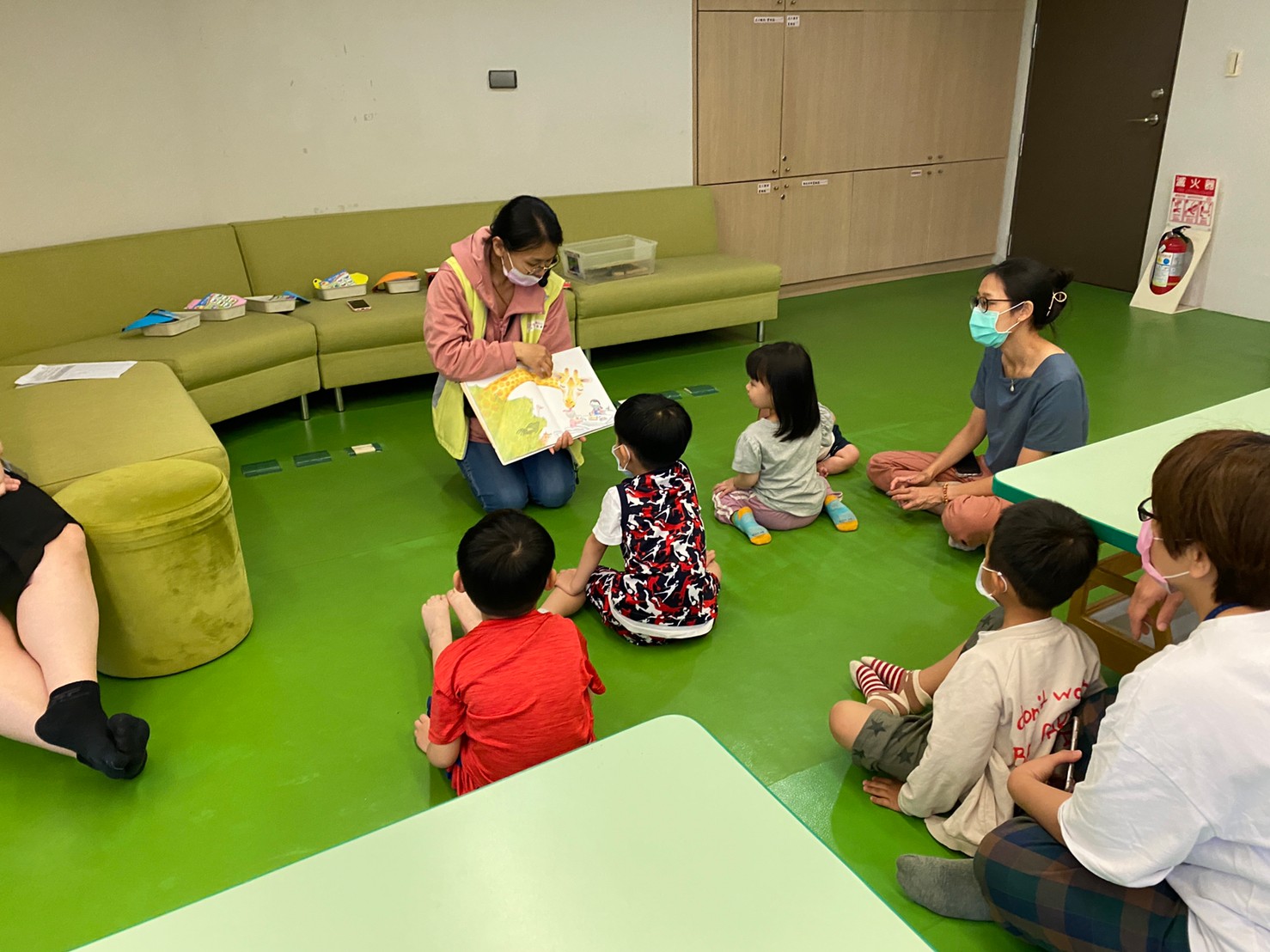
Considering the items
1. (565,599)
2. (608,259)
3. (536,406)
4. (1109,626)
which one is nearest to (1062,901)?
(1109,626)

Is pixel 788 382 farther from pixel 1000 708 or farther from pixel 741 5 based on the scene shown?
pixel 741 5

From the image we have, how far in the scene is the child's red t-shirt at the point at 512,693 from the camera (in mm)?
1841

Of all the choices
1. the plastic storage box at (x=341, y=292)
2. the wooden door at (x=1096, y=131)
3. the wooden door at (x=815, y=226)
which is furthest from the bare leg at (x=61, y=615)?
the wooden door at (x=1096, y=131)

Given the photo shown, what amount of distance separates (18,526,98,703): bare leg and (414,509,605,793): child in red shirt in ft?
3.10

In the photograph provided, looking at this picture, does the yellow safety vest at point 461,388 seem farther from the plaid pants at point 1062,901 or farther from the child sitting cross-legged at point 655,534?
the plaid pants at point 1062,901

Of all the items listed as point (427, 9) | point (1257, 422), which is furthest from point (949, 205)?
point (1257, 422)

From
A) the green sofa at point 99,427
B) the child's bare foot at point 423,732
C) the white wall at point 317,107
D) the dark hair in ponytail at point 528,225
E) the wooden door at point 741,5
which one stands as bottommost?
the child's bare foot at point 423,732

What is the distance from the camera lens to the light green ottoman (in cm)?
244

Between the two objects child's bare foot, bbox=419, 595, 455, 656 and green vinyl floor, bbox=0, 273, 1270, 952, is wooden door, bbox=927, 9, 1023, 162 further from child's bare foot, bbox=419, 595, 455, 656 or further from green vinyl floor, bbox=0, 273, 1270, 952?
child's bare foot, bbox=419, 595, 455, 656

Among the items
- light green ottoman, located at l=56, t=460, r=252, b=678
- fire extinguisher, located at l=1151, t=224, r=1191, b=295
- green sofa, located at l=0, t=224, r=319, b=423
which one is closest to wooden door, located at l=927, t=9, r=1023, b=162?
fire extinguisher, located at l=1151, t=224, r=1191, b=295

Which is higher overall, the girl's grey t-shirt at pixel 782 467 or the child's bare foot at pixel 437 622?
the girl's grey t-shirt at pixel 782 467

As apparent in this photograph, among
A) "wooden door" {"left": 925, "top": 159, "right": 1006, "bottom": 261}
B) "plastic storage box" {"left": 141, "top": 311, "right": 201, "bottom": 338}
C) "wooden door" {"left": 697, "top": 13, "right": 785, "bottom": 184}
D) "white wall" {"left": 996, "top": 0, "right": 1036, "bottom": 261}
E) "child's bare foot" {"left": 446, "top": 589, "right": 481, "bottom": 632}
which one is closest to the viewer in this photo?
"child's bare foot" {"left": 446, "top": 589, "right": 481, "bottom": 632}

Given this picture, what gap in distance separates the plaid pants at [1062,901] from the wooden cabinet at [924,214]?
5.64 meters

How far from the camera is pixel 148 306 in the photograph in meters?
4.48
